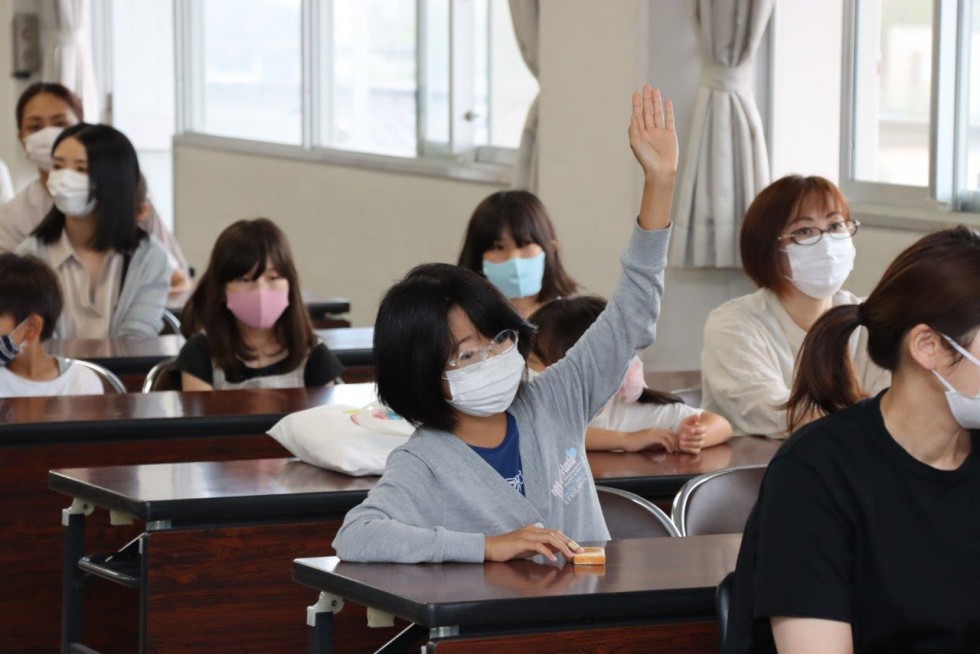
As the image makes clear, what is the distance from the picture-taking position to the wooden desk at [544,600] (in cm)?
195

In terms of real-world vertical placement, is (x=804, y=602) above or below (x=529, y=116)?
below

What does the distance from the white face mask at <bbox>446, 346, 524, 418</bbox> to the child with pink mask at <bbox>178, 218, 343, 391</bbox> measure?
177cm

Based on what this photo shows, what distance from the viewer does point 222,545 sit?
2.72 m

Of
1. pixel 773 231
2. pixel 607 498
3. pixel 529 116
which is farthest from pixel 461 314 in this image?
pixel 529 116

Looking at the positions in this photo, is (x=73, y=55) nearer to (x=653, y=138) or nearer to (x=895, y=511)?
(x=653, y=138)

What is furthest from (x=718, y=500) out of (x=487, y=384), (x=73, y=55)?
(x=73, y=55)

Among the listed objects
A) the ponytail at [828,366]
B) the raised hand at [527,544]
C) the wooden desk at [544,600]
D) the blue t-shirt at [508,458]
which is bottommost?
the wooden desk at [544,600]

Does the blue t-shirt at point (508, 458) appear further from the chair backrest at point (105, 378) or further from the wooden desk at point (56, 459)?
the chair backrest at point (105, 378)

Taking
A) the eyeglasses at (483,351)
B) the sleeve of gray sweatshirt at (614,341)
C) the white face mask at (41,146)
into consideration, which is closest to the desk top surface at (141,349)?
the white face mask at (41,146)

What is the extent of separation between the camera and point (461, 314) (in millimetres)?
2264

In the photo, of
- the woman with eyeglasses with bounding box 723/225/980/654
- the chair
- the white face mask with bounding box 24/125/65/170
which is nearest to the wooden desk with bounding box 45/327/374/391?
the white face mask with bounding box 24/125/65/170

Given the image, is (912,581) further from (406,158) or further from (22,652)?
(406,158)

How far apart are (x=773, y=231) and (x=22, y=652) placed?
1862 millimetres

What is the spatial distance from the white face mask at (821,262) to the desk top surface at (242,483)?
594 mm
